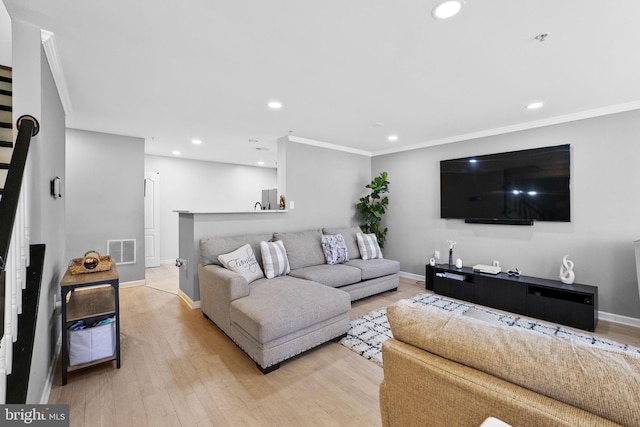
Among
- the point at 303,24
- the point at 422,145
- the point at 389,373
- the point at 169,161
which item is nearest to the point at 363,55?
the point at 303,24

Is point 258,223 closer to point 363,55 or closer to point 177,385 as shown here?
point 177,385

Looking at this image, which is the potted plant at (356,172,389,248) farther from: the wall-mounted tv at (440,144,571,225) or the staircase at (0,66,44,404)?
the staircase at (0,66,44,404)

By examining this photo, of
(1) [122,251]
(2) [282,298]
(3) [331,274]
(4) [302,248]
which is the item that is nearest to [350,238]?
(4) [302,248]

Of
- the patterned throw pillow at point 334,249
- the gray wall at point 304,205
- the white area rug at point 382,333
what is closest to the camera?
the white area rug at point 382,333

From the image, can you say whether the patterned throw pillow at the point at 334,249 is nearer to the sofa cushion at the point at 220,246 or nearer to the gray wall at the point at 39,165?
the sofa cushion at the point at 220,246

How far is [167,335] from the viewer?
2783 mm

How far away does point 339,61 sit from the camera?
85.5 inches

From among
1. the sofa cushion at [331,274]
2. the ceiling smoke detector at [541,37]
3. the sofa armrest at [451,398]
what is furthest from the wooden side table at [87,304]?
the ceiling smoke detector at [541,37]

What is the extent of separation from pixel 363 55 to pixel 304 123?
1731mm

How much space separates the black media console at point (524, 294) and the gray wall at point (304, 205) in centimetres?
199

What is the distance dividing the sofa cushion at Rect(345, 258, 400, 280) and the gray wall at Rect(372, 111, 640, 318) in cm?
105

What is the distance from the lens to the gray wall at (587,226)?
304cm

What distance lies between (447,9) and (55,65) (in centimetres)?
287

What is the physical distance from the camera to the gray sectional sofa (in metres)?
2.17
